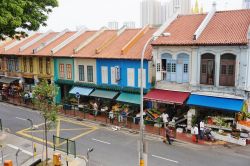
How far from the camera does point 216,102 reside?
70.4 ft

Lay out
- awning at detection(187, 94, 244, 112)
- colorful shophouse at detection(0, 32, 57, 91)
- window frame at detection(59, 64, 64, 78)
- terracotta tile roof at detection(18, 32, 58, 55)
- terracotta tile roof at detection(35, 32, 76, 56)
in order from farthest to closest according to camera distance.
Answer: terracotta tile roof at detection(18, 32, 58, 55), colorful shophouse at detection(0, 32, 57, 91), terracotta tile roof at detection(35, 32, 76, 56), window frame at detection(59, 64, 64, 78), awning at detection(187, 94, 244, 112)

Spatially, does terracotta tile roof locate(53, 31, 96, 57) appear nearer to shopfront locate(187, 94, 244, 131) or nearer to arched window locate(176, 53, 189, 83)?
arched window locate(176, 53, 189, 83)

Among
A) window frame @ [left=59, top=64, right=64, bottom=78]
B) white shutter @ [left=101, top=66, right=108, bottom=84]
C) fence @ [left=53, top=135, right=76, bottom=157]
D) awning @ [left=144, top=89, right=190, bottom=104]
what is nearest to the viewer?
fence @ [left=53, top=135, right=76, bottom=157]

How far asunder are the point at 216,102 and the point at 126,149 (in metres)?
7.65

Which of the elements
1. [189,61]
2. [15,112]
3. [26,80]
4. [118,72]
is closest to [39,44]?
[26,80]

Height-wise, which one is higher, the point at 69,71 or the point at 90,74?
the point at 69,71

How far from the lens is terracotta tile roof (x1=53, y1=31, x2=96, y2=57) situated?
31.4m

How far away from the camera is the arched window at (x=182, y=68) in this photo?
Result: 2323 centimetres

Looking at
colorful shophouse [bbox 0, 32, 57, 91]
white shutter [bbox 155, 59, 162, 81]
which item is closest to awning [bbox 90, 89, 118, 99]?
white shutter [bbox 155, 59, 162, 81]

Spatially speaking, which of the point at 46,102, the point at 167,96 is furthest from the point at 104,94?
the point at 46,102

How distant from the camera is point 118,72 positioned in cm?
2694

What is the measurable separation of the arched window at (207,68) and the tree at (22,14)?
11978 mm

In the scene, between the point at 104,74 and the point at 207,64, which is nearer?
the point at 207,64

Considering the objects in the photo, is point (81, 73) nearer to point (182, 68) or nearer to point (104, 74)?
point (104, 74)
